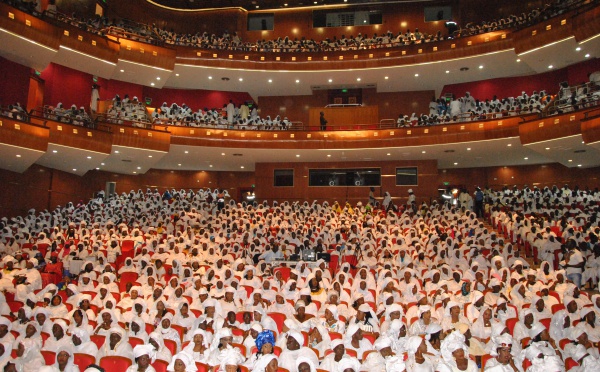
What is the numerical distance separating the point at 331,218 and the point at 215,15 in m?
13.7

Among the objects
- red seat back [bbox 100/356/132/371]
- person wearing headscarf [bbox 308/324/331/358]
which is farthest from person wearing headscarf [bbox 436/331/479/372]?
red seat back [bbox 100/356/132/371]

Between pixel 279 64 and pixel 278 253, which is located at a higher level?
pixel 279 64

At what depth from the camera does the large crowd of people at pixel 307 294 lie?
5.75 m

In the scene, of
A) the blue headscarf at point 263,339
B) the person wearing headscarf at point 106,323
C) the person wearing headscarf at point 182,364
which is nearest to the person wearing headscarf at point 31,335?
the person wearing headscarf at point 106,323

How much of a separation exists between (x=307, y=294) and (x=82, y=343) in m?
3.19

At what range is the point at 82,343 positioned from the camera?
6391 mm

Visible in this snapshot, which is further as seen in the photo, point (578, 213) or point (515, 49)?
point (515, 49)

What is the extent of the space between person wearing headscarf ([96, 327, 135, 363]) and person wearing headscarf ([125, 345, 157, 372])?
2.39 feet

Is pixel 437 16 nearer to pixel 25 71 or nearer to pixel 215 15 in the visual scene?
pixel 215 15

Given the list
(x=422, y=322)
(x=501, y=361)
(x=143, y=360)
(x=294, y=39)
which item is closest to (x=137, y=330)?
(x=143, y=360)

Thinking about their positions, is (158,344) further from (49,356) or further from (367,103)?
(367,103)

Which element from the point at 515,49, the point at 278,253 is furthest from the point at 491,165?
the point at 278,253

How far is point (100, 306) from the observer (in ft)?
26.7

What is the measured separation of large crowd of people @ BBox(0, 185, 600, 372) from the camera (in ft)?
18.9
